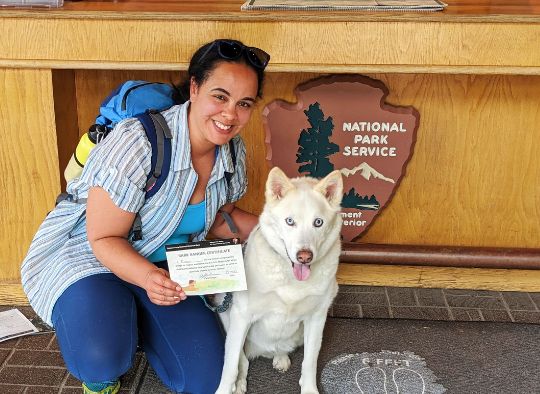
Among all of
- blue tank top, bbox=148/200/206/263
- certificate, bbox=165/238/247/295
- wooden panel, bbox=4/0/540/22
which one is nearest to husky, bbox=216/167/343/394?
certificate, bbox=165/238/247/295

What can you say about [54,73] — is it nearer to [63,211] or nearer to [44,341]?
[63,211]

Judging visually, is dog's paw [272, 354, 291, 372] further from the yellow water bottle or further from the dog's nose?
the yellow water bottle

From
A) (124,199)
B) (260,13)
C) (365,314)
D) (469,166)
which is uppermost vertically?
(260,13)

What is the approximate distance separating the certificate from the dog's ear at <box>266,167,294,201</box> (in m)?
0.23

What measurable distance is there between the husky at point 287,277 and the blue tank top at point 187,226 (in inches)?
9.1

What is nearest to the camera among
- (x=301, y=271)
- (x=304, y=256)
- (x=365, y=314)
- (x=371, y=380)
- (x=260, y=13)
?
(x=304, y=256)

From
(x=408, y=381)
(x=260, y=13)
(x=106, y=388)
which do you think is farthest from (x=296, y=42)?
(x=106, y=388)

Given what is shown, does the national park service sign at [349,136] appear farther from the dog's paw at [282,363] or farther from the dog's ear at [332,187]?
the dog's ear at [332,187]

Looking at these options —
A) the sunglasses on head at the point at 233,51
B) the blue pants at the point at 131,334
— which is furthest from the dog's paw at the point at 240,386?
the sunglasses on head at the point at 233,51

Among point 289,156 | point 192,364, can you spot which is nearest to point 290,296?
point 192,364

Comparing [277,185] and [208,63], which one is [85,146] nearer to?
[208,63]

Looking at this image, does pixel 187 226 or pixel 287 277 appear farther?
pixel 187 226

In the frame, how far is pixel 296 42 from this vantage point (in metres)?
3.05

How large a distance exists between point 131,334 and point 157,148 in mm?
723
